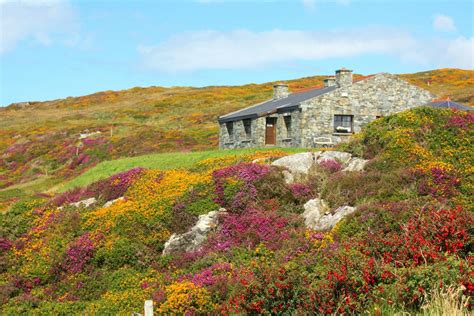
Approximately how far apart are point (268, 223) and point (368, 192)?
148 inches

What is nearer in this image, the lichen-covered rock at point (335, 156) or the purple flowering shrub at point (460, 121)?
the purple flowering shrub at point (460, 121)

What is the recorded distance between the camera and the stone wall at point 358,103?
37.2 metres

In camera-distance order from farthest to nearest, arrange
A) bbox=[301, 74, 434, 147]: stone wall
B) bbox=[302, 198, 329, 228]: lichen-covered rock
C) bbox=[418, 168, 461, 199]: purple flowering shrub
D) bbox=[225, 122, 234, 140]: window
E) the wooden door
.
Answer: bbox=[225, 122, 234, 140]: window
the wooden door
bbox=[301, 74, 434, 147]: stone wall
bbox=[302, 198, 329, 228]: lichen-covered rock
bbox=[418, 168, 461, 199]: purple flowering shrub

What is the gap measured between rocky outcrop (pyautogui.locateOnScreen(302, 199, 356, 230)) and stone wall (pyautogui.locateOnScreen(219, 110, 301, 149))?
57.3 feet

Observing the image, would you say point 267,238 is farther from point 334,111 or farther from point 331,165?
point 334,111

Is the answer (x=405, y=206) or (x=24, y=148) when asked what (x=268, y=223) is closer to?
(x=405, y=206)

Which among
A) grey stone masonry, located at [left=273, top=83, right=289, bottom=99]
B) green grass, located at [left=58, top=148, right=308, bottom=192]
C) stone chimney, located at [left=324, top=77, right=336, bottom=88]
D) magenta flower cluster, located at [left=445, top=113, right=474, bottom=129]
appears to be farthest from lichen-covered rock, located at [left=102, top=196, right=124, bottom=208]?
grey stone masonry, located at [left=273, top=83, right=289, bottom=99]

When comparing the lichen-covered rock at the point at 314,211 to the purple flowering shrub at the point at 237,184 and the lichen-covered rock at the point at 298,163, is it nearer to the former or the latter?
the purple flowering shrub at the point at 237,184

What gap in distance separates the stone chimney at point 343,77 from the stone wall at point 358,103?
0.48m

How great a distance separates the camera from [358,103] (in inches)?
1515

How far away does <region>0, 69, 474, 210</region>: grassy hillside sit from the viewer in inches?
2165

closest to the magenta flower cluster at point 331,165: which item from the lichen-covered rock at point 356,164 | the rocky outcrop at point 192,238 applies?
the lichen-covered rock at point 356,164

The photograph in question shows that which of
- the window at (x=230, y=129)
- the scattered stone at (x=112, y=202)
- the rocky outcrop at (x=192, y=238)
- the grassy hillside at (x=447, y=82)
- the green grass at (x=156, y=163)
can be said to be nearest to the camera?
the rocky outcrop at (x=192, y=238)

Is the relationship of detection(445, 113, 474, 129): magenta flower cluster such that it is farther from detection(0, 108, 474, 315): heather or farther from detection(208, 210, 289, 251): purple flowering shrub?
detection(208, 210, 289, 251): purple flowering shrub
